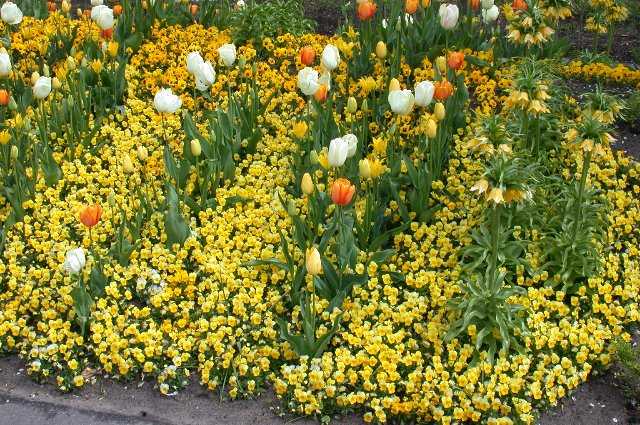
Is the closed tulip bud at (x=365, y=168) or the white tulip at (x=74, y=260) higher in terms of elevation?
the closed tulip bud at (x=365, y=168)

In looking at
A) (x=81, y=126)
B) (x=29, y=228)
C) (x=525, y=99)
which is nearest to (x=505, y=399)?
(x=525, y=99)

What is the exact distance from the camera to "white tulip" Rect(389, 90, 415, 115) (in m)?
4.30

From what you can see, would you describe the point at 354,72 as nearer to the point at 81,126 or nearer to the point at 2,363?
the point at 81,126

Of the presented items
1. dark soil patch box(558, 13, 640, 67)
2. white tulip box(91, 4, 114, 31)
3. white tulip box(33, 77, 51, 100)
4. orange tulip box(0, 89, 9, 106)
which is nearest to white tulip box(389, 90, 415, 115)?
white tulip box(33, 77, 51, 100)

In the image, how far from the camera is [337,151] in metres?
4.04

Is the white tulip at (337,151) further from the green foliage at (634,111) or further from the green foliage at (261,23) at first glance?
the green foliage at (261,23)

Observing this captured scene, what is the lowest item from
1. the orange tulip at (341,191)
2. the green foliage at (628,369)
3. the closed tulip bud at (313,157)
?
the green foliage at (628,369)

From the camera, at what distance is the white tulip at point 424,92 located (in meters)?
4.38

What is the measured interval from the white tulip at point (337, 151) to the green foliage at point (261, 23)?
2551 millimetres

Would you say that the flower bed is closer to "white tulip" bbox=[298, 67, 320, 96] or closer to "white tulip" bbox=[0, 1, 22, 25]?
"white tulip" bbox=[298, 67, 320, 96]

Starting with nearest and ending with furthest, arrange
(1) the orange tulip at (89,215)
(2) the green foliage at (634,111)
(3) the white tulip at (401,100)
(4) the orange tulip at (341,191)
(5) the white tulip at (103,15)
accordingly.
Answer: (4) the orange tulip at (341,191), (1) the orange tulip at (89,215), (3) the white tulip at (401,100), (5) the white tulip at (103,15), (2) the green foliage at (634,111)

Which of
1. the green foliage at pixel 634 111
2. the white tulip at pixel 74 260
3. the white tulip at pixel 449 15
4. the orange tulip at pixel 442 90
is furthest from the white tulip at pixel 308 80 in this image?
the green foliage at pixel 634 111

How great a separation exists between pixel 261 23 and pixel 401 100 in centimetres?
239

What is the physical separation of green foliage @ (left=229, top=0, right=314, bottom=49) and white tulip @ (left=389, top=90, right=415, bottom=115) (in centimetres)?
231
